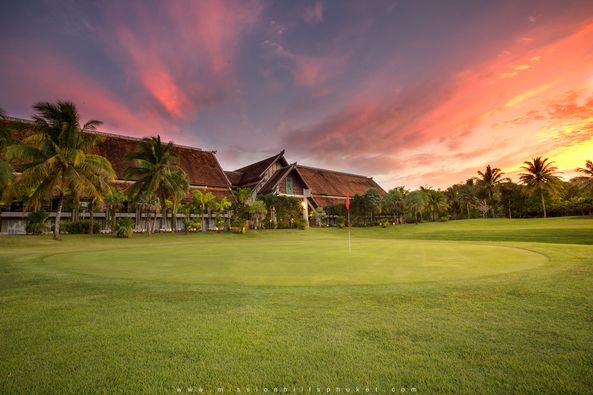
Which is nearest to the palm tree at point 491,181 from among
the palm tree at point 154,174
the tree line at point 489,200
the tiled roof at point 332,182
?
the tree line at point 489,200

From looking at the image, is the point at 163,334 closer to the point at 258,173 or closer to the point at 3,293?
the point at 3,293

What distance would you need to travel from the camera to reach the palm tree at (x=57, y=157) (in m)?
22.4

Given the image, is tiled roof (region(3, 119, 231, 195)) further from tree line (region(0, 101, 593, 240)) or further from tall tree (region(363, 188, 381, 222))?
tall tree (region(363, 188, 381, 222))

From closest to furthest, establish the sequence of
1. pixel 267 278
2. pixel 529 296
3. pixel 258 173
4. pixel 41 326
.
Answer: pixel 41 326 < pixel 529 296 < pixel 267 278 < pixel 258 173

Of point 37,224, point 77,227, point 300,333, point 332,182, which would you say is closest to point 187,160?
point 77,227

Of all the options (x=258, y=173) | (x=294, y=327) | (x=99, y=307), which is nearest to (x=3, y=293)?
(x=99, y=307)

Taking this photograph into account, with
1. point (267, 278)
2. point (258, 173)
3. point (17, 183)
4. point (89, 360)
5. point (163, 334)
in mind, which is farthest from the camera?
point (258, 173)

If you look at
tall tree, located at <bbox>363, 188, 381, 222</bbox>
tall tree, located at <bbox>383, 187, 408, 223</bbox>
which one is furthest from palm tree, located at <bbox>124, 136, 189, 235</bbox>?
tall tree, located at <bbox>383, 187, 408, 223</bbox>

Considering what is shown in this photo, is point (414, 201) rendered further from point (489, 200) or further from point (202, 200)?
point (202, 200)

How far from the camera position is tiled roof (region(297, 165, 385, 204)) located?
50906 millimetres

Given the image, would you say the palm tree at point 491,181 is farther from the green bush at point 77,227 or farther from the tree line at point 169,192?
the green bush at point 77,227

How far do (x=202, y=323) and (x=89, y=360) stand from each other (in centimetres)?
124

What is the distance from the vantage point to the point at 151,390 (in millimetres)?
2367

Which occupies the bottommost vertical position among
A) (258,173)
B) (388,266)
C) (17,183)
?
(388,266)
